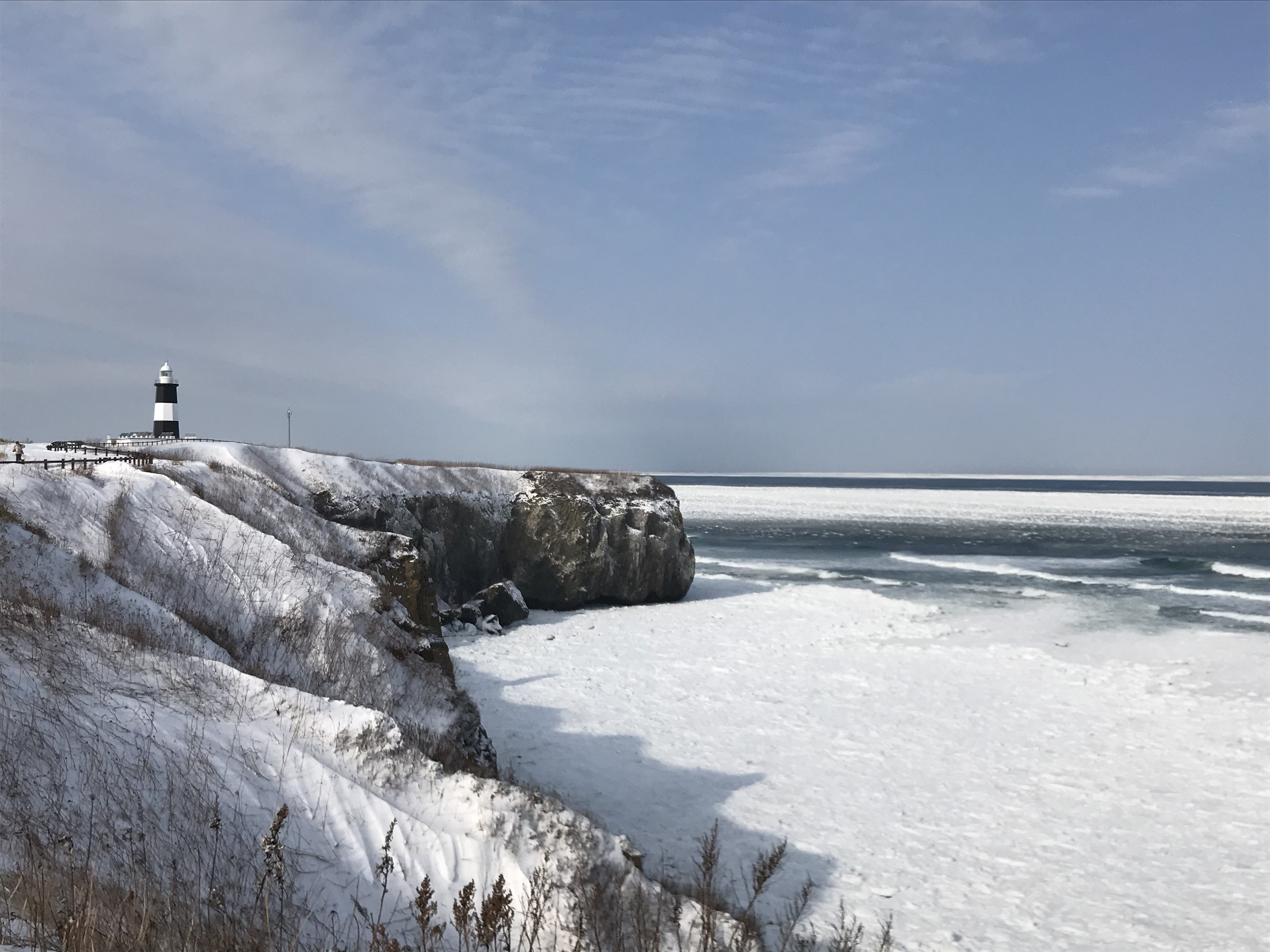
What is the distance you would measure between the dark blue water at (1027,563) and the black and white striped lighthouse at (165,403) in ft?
96.2

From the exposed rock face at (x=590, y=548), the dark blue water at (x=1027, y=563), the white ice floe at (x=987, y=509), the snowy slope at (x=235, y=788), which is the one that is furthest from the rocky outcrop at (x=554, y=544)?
the white ice floe at (x=987, y=509)

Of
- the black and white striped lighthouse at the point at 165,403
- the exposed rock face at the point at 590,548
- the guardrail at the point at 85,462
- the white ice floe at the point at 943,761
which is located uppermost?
the black and white striped lighthouse at the point at 165,403

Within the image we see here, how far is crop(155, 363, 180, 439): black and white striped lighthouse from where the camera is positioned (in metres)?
44.5

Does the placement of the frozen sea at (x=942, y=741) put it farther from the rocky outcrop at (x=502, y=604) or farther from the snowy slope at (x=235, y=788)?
the snowy slope at (x=235, y=788)

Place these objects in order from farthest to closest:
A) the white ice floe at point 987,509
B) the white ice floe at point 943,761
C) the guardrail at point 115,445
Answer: the white ice floe at point 987,509
the guardrail at point 115,445
the white ice floe at point 943,761

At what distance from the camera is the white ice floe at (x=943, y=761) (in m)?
9.84

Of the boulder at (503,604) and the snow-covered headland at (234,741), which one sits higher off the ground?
the snow-covered headland at (234,741)

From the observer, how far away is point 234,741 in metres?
7.19

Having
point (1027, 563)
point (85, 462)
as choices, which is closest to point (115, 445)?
point (85, 462)

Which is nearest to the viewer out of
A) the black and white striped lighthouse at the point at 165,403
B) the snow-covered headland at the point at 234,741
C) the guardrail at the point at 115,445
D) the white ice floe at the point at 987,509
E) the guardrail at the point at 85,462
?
the snow-covered headland at the point at 234,741

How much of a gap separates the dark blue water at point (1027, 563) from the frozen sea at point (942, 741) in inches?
12.9

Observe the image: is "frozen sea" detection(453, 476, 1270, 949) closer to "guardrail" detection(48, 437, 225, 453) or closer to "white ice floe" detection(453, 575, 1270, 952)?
"white ice floe" detection(453, 575, 1270, 952)

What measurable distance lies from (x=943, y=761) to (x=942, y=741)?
0.96 meters

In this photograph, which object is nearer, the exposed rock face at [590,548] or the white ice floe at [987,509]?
the exposed rock face at [590,548]
